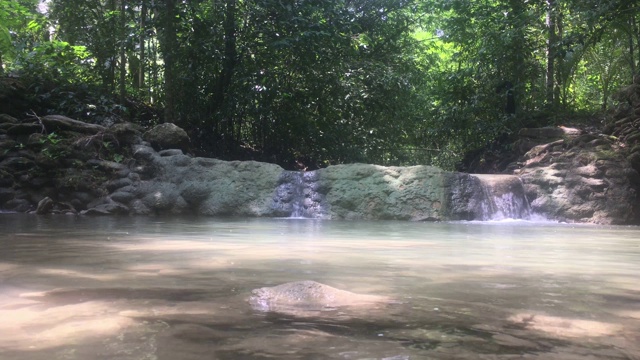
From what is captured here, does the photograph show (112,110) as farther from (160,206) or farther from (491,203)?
(491,203)

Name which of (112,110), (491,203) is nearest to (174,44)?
(112,110)

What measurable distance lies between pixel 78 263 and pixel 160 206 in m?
6.00

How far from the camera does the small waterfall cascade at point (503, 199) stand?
948 centimetres

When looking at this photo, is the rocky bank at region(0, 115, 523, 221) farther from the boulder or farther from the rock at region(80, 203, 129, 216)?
the boulder

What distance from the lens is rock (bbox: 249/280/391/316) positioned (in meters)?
2.01

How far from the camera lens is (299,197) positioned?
9.56 metres

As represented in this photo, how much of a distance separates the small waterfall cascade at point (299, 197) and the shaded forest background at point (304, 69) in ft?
10.0

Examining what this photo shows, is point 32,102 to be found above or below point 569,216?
above

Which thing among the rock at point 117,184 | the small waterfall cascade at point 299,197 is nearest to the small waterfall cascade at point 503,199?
the small waterfall cascade at point 299,197

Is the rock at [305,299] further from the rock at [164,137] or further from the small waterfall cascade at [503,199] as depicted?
the rock at [164,137]

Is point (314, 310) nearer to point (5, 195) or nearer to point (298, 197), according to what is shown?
point (298, 197)

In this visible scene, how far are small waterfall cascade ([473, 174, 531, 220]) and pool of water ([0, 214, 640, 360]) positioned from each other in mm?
5396

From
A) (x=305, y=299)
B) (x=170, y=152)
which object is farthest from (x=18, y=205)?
(x=305, y=299)

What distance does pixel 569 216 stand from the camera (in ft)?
31.1
